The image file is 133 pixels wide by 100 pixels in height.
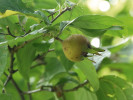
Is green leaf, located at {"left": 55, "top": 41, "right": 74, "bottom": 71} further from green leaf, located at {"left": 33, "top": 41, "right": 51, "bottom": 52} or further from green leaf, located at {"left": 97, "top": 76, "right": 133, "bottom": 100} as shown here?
green leaf, located at {"left": 97, "top": 76, "right": 133, "bottom": 100}

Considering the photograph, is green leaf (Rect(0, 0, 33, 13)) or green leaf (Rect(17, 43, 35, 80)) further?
green leaf (Rect(17, 43, 35, 80))

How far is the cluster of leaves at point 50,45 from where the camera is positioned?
82 cm

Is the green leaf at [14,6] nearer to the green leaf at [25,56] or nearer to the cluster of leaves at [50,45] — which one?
the cluster of leaves at [50,45]

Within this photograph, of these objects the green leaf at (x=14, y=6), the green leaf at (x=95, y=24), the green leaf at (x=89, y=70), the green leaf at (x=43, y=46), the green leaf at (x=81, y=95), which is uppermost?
the green leaf at (x=14, y=6)

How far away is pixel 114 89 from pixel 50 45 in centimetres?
38

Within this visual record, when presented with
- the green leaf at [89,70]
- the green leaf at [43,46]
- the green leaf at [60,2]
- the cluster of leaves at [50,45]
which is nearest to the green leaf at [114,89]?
the cluster of leaves at [50,45]

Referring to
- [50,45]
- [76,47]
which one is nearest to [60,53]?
[50,45]

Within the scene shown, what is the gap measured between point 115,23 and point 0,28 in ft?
1.46

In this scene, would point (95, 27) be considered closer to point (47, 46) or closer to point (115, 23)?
point (115, 23)

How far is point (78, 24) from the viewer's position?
82 cm

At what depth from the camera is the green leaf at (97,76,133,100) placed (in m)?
1.15

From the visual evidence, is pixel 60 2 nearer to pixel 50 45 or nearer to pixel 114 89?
pixel 50 45

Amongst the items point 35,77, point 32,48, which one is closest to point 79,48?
point 32,48

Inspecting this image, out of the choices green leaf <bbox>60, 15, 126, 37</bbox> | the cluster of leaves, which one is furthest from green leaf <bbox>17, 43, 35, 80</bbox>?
green leaf <bbox>60, 15, 126, 37</bbox>
